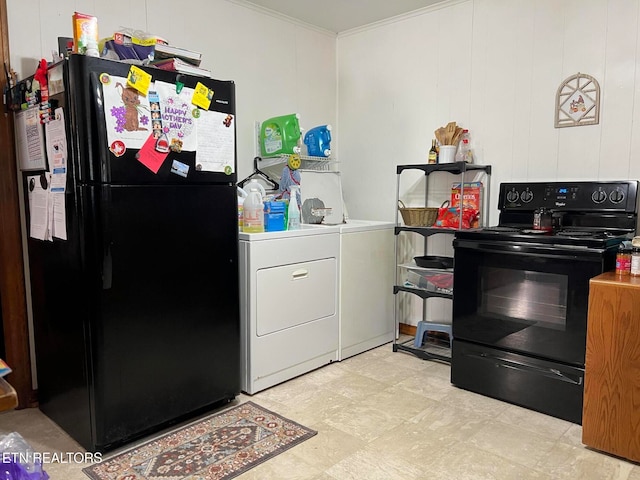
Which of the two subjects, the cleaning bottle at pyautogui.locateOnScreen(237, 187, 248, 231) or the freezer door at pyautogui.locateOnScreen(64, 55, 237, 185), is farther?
the cleaning bottle at pyautogui.locateOnScreen(237, 187, 248, 231)

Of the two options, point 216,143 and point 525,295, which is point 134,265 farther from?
point 525,295

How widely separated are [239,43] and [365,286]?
1.82 m

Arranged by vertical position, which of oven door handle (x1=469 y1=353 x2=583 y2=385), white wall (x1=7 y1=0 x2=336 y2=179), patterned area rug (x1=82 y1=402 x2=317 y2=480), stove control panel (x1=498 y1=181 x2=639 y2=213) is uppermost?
white wall (x1=7 y1=0 x2=336 y2=179)

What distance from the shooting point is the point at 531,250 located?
93.0 inches

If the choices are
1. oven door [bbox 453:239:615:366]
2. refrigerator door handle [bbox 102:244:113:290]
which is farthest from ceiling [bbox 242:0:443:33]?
refrigerator door handle [bbox 102:244:113:290]

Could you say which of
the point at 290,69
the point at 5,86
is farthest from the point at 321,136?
the point at 5,86

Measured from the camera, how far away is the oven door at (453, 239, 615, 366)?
2223 mm

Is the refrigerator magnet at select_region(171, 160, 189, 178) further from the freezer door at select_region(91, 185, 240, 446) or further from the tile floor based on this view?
the tile floor

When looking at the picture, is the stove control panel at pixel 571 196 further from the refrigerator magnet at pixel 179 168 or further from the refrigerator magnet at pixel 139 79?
the refrigerator magnet at pixel 139 79

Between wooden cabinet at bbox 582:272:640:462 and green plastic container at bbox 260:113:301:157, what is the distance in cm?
190

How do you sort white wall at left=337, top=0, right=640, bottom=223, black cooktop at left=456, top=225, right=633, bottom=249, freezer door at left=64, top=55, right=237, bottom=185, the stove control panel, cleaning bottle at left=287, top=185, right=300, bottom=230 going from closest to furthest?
freezer door at left=64, top=55, right=237, bottom=185
black cooktop at left=456, top=225, right=633, bottom=249
the stove control panel
white wall at left=337, top=0, right=640, bottom=223
cleaning bottle at left=287, top=185, right=300, bottom=230

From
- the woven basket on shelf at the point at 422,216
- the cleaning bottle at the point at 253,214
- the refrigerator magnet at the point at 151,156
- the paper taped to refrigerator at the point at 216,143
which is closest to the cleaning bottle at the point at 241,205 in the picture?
the cleaning bottle at the point at 253,214

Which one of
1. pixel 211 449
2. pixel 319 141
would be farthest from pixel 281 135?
pixel 211 449

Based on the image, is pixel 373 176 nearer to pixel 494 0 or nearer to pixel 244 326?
pixel 494 0
